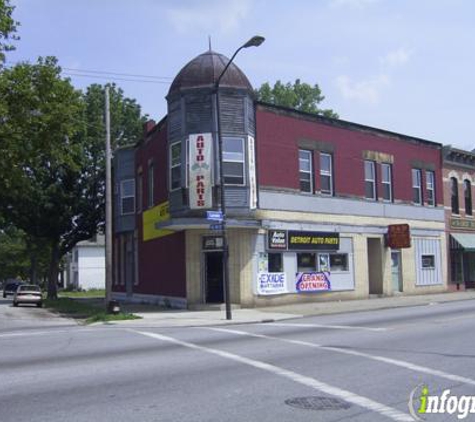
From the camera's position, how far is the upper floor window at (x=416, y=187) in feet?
116

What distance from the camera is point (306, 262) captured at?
95.7ft

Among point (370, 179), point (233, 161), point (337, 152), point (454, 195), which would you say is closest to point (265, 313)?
point (233, 161)

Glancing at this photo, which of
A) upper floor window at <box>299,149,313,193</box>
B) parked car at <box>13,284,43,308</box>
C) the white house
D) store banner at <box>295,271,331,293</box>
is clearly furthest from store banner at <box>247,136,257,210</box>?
the white house

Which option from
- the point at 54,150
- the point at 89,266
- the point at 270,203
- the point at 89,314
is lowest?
the point at 89,314

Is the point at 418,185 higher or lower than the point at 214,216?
higher

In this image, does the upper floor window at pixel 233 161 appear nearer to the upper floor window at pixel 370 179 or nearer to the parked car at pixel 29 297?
the upper floor window at pixel 370 179

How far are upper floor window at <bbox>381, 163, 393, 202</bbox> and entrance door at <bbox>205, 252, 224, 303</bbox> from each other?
10804 mm

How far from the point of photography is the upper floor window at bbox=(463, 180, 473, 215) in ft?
129

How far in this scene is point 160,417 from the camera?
7.21 meters

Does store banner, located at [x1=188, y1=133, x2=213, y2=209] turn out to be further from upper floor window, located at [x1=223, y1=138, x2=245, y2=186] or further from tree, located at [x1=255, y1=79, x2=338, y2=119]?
tree, located at [x1=255, y1=79, x2=338, y2=119]

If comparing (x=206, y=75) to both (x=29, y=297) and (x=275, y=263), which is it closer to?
(x=275, y=263)

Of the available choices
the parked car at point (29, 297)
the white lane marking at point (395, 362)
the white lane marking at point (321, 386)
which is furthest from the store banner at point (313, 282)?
the parked car at point (29, 297)

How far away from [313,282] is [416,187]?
33.7 feet

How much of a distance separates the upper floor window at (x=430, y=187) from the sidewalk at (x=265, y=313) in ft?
22.6
